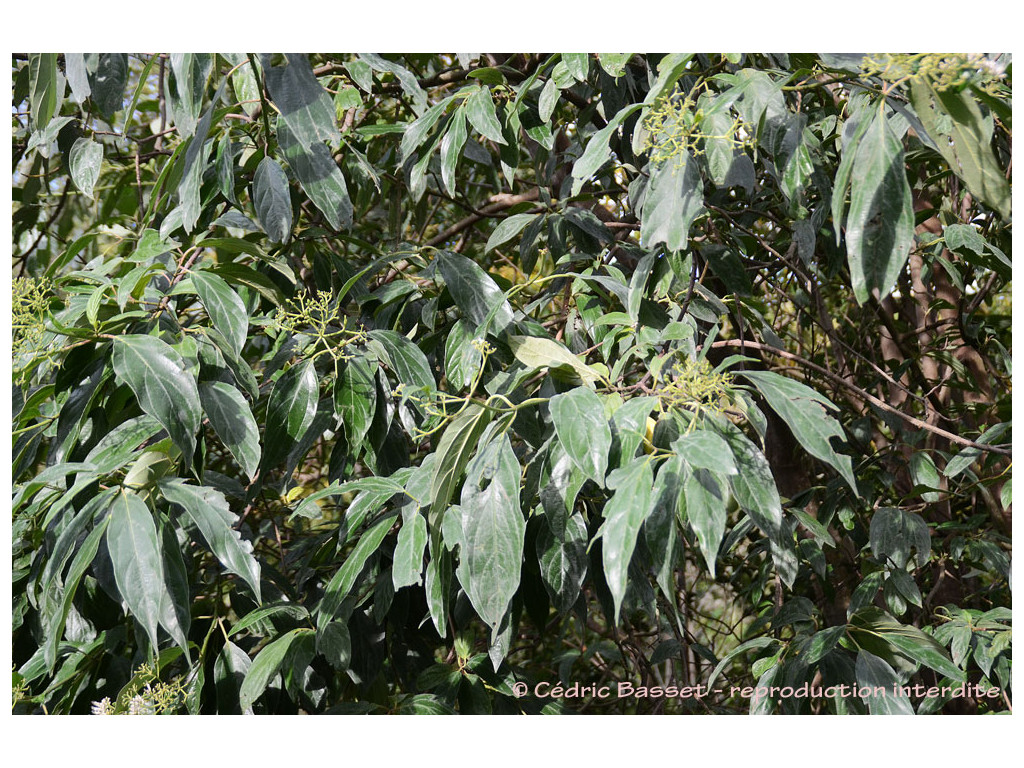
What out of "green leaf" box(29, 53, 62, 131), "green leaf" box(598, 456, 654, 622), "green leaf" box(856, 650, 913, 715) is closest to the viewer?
"green leaf" box(598, 456, 654, 622)

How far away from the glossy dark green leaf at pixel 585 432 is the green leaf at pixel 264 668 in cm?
34

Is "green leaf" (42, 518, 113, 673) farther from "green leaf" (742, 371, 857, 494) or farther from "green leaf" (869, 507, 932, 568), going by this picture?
"green leaf" (869, 507, 932, 568)

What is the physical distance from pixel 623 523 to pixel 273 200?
50 cm

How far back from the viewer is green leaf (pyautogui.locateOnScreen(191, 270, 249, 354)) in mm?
738

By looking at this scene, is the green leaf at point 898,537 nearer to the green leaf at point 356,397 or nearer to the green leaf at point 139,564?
the green leaf at point 356,397

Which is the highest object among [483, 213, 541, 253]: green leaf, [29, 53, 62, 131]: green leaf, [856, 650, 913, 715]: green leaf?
[29, 53, 62, 131]: green leaf

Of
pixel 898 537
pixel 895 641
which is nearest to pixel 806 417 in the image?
pixel 895 641

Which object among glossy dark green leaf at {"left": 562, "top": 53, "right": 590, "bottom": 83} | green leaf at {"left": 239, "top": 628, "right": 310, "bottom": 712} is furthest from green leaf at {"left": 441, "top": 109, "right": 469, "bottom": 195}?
green leaf at {"left": 239, "top": 628, "right": 310, "bottom": 712}

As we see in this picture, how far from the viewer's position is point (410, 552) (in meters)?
0.68

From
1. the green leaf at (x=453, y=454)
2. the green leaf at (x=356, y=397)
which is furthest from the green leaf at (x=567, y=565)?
the green leaf at (x=356, y=397)

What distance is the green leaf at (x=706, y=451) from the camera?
1.66 ft

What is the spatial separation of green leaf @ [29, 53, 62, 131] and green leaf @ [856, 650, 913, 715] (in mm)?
974
